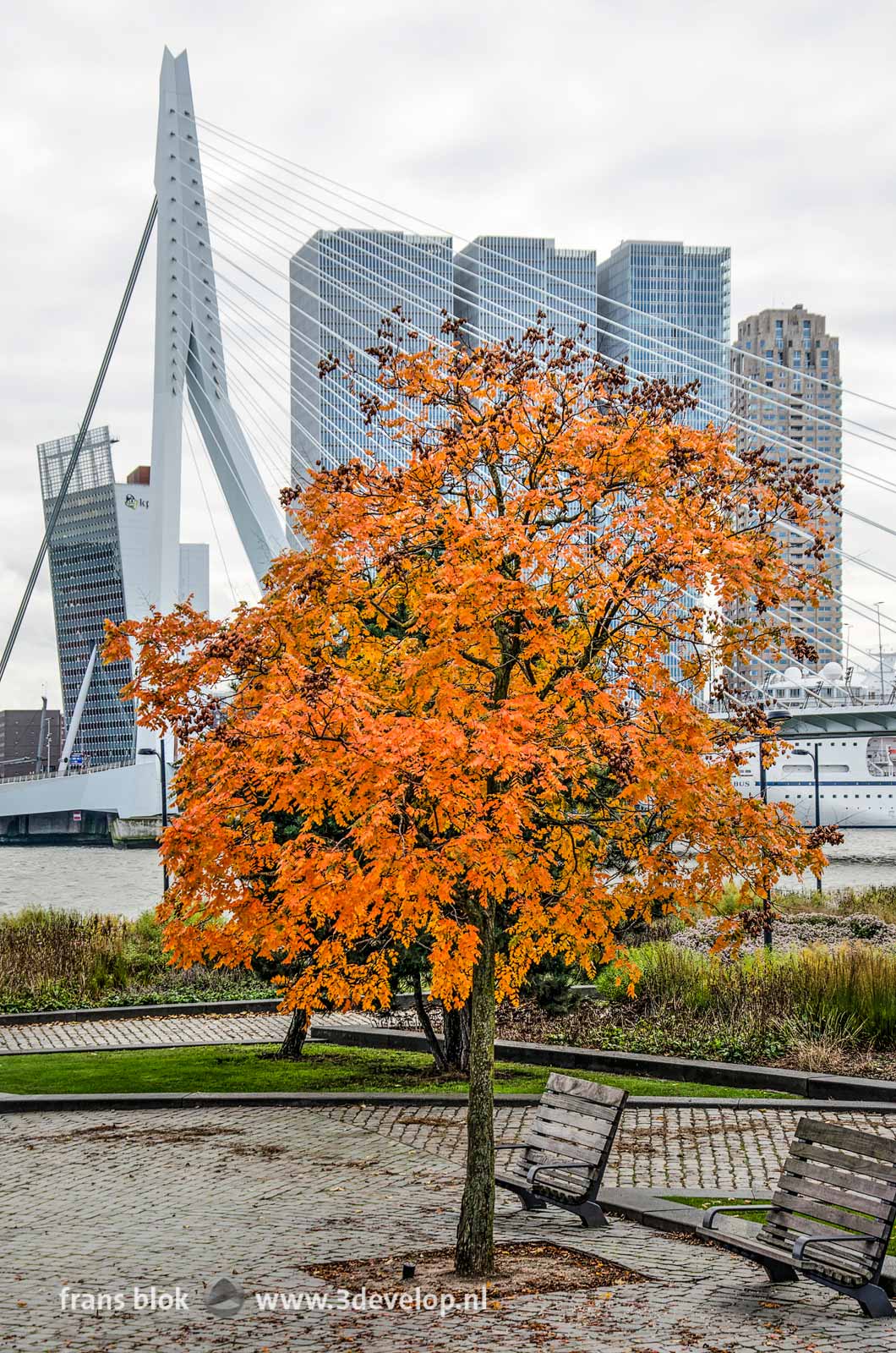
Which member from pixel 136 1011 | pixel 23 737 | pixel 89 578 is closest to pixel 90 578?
pixel 89 578

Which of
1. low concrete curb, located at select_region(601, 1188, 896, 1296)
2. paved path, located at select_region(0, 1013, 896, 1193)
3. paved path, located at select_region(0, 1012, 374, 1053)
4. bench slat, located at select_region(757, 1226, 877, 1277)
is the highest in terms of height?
bench slat, located at select_region(757, 1226, 877, 1277)

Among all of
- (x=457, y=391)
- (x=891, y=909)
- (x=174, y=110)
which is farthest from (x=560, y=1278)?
(x=174, y=110)

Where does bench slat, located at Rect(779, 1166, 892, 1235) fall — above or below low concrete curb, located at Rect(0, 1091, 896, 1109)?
above

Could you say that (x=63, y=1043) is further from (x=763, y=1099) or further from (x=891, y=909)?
(x=891, y=909)

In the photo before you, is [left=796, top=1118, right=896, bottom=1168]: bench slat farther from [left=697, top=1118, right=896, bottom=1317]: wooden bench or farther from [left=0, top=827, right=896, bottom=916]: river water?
[left=0, top=827, right=896, bottom=916]: river water

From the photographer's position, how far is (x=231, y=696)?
9.76m

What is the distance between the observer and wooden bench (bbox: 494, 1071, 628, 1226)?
8.39 metres

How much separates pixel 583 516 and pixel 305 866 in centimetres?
270

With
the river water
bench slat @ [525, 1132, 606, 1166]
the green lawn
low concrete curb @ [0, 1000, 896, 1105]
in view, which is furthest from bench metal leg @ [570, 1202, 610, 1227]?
the river water

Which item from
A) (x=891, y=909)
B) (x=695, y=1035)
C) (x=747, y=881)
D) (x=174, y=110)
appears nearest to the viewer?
(x=747, y=881)

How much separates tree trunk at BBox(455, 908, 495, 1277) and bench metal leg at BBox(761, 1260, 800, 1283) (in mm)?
1370

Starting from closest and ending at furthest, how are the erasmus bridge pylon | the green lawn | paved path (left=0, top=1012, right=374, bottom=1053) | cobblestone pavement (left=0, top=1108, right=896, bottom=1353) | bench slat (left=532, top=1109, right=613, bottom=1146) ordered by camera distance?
cobblestone pavement (left=0, top=1108, right=896, bottom=1353) < bench slat (left=532, top=1109, right=613, bottom=1146) < the green lawn < paved path (left=0, top=1012, right=374, bottom=1053) < the erasmus bridge pylon

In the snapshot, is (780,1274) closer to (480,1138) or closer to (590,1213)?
(590,1213)

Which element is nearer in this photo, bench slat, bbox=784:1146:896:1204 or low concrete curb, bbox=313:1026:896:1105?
bench slat, bbox=784:1146:896:1204
